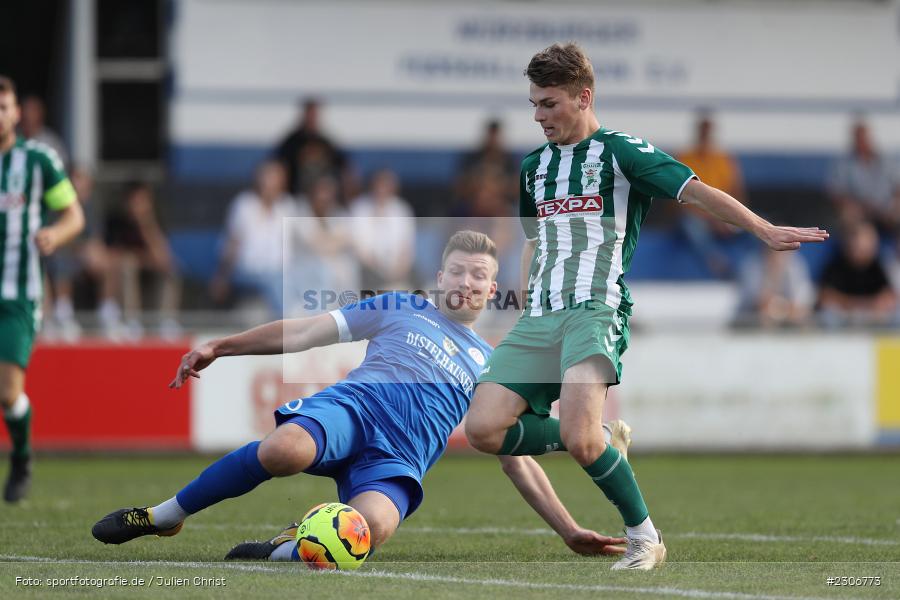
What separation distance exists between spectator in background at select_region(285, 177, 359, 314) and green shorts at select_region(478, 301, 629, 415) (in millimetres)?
7160

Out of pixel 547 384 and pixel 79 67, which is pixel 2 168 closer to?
pixel 547 384

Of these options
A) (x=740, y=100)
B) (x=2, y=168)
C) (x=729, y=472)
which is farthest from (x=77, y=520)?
(x=740, y=100)

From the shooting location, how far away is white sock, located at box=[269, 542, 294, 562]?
233 inches

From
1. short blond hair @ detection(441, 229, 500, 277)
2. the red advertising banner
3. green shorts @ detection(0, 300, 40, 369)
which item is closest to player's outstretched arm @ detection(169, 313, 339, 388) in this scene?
short blond hair @ detection(441, 229, 500, 277)

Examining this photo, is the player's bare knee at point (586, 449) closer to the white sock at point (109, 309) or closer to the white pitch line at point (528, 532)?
the white pitch line at point (528, 532)

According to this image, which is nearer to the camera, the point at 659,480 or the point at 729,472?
the point at 659,480

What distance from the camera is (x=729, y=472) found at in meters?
11.8

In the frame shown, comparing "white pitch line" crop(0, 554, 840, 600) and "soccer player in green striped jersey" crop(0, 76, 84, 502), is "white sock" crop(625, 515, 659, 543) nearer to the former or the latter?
"white pitch line" crop(0, 554, 840, 600)

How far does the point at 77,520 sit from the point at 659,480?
189 inches

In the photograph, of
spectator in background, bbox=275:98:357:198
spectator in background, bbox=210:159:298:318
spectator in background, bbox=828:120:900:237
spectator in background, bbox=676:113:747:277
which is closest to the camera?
spectator in background, bbox=210:159:298:318

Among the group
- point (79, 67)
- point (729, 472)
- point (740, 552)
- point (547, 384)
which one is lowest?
point (729, 472)

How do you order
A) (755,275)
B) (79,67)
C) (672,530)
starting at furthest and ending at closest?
(79,67)
(755,275)
(672,530)

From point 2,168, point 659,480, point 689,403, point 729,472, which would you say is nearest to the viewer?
point 2,168

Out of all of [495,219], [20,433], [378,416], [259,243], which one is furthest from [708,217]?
[378,416]
